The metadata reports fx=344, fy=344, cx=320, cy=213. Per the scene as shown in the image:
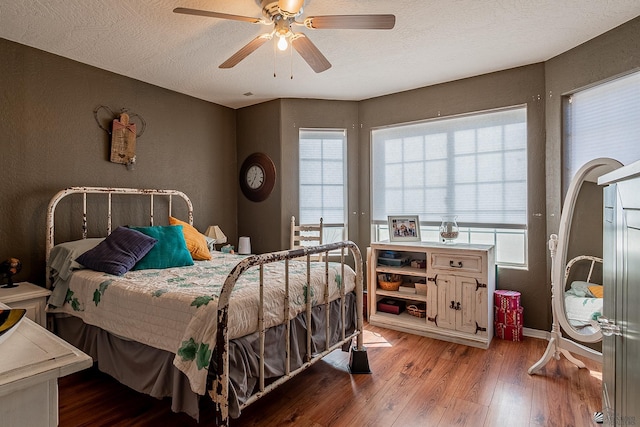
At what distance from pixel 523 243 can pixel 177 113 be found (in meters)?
3.82

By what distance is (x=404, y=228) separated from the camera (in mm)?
3594

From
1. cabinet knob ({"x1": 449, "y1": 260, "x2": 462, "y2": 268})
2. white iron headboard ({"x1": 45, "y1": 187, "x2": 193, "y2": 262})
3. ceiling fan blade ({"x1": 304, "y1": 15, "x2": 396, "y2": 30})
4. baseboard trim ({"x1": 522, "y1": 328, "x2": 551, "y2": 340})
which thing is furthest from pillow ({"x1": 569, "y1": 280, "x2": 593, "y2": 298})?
white iron headboard ({"x1": 45, "y1": 187, "x2": 193, "y2": 262})

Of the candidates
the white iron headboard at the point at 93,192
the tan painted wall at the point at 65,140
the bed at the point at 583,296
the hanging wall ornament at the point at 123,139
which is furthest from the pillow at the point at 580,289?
the hanging wall ornament at the point at 123,139

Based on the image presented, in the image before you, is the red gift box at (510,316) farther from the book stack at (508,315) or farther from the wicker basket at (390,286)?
the wicker basket at (390,286)

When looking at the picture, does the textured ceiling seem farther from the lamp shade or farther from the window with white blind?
the lamp shade

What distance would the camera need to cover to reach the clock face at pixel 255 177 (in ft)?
13.9

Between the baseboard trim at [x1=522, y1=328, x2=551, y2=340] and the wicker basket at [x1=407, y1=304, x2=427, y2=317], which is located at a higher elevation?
the wicker basket at [x1=407, y1=304, x2=427, y2=317]

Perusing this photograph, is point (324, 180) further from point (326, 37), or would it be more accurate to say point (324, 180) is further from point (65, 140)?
point (65, 140)

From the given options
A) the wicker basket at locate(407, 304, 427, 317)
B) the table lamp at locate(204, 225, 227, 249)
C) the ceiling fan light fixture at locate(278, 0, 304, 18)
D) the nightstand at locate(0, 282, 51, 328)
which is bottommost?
the wicker basket at locate(407, 304, 427, 317)

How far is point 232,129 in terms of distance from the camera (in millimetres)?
4473

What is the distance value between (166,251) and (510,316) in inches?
119

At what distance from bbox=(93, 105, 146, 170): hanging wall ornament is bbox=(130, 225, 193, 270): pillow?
2.68 ft

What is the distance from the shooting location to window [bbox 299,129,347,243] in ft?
13.5

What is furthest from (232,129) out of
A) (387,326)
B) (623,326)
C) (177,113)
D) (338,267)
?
(623,326)
